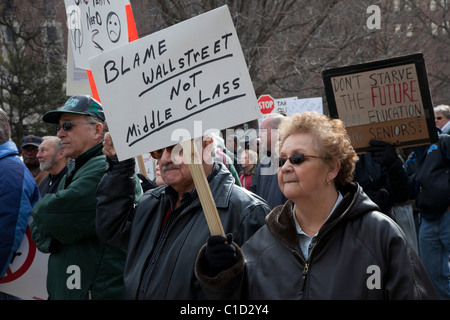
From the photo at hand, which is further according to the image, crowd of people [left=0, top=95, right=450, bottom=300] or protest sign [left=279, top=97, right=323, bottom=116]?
protest sign [left=279, top=97, right=323, bottom=116]

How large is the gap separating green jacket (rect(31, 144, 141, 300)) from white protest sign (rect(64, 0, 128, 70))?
4.16ft

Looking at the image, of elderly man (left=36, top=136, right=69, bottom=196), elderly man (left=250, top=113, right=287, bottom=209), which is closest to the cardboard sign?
elderly man (left=250, top=113, right=287, bottom=209)

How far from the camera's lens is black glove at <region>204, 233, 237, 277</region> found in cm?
249

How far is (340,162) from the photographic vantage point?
285 cm

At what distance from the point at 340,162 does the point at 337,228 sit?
Result: 414 mm

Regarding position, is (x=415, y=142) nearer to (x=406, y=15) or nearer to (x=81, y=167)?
(x=81, y=167)

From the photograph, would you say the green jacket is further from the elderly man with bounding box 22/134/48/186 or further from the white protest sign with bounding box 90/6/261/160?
the elderly man with bounding box 22/134/48/186

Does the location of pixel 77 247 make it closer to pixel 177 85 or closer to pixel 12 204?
pixel 12 204

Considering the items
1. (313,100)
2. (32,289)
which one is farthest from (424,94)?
(313,100)

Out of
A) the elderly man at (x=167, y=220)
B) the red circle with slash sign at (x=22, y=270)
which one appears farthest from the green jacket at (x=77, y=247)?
the red circle with slash sign at (x=22, y=270)

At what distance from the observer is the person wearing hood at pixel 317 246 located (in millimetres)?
2430

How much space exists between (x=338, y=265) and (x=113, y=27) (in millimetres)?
2953

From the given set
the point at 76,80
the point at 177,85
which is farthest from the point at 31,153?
the point at 177,85
